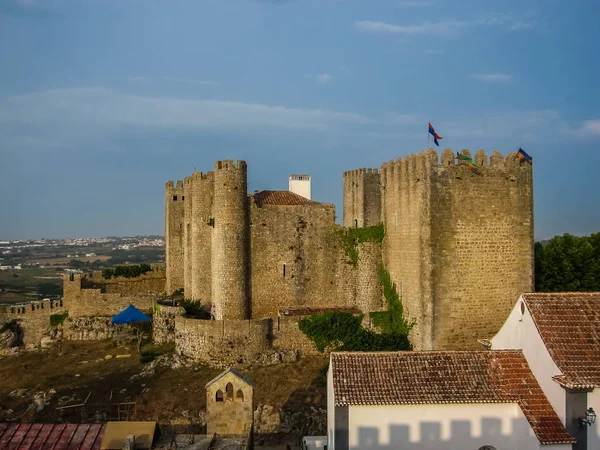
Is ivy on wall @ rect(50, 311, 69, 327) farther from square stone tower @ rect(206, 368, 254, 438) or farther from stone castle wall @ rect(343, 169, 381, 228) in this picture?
square stone tower @ rect(206, 368, 254, 438)

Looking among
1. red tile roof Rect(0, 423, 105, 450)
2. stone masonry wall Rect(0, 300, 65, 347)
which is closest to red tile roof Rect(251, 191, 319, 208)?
stone masonry wall Rect(0, 300, 65, 347)

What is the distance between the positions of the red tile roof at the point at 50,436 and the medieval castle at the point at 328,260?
421 inches

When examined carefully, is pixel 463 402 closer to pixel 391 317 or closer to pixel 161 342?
pixel 391 317

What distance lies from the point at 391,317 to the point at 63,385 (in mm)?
13193

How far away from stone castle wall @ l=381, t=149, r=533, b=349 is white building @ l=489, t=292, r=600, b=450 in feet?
11.7

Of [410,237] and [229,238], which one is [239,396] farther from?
[229,238]

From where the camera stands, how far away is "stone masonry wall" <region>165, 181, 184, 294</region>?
33.7 meters

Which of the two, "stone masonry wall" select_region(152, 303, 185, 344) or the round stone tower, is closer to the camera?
the round stone tower

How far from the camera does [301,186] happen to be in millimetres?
35094

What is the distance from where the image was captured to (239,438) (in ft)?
49.3

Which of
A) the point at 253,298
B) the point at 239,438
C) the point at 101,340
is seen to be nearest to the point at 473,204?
the point at 253,298

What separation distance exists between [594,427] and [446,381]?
143 inches

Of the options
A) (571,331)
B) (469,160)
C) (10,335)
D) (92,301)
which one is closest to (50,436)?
(571,331)

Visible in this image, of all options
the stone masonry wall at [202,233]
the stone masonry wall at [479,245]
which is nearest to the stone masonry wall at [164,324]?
the stone masonry wall at [202,233]
